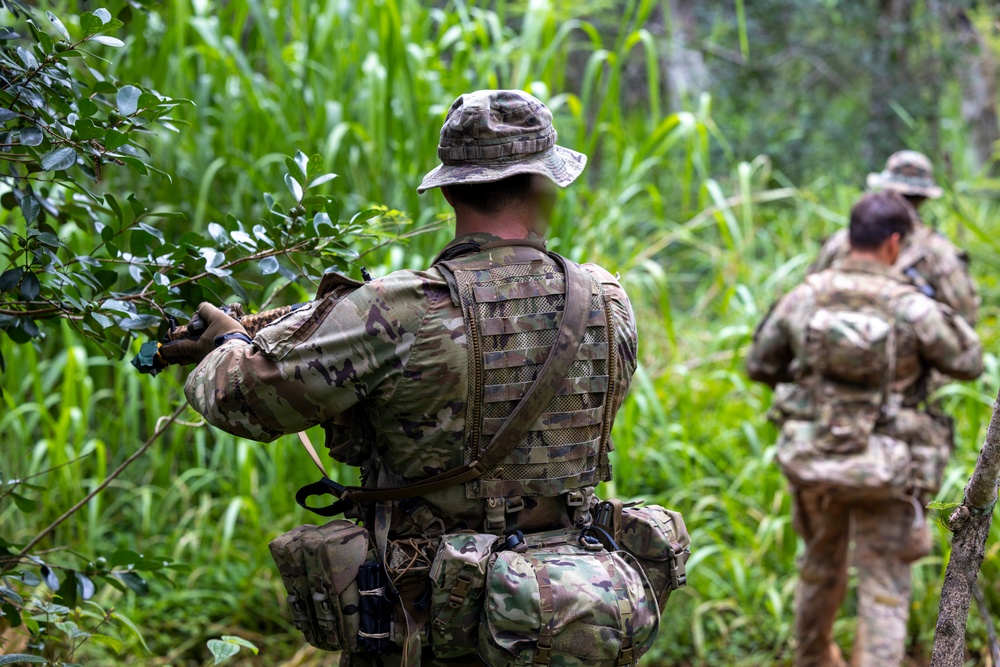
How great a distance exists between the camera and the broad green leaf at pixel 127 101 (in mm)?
1817

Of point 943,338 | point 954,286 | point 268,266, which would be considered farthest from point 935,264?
point 268,266

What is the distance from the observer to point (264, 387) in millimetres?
1728

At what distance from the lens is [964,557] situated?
1.53 metres

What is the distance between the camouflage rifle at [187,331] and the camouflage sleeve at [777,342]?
231cm

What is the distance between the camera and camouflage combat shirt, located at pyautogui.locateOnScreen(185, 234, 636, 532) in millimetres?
1732

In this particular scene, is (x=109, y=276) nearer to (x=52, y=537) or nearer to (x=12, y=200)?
(x=12, y=200)

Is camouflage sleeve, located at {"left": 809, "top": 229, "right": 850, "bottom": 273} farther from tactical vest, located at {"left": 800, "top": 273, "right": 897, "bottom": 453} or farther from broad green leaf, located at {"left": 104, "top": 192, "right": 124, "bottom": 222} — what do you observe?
broad green leaf, located at {"left": 104, "top": 192, "right": 124, "bottom": 222}

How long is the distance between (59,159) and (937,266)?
387 cm

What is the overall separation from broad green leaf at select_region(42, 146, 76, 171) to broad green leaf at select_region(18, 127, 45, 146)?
0.03 metres

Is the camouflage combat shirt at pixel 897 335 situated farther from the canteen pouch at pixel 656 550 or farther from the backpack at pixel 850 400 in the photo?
the canteen pouch at pixel 656 550

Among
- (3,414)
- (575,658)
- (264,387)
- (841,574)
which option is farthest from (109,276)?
(841,574)

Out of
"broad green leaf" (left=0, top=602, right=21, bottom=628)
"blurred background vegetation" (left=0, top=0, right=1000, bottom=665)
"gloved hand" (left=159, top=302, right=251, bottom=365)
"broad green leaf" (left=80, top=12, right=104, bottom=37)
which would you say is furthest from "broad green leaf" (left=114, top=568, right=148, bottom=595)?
"blurred background vegetation" (left=0, top=0, right=1000, bottom=665)

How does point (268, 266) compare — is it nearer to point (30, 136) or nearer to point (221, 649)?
point (30, 136)

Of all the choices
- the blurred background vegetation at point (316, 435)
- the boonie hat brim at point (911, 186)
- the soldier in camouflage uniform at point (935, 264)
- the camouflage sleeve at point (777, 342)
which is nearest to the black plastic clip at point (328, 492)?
the blurred background vegetation at point (316, 435)
